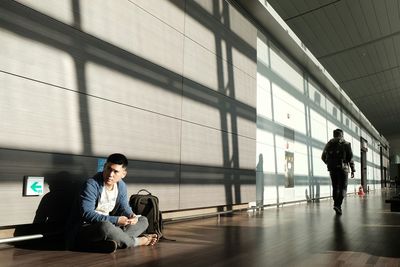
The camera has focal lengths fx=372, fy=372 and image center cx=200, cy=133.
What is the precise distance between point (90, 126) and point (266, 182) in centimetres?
571

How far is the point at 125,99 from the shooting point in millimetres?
4484

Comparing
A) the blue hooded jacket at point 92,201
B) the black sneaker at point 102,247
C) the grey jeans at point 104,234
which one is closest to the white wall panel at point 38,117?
the blue hooded jacket at point 92,201

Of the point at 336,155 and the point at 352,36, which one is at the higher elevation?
the point at 352,36

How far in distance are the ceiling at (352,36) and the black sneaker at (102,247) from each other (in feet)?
23.3

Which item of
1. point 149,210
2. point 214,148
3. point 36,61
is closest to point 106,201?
point 149,210

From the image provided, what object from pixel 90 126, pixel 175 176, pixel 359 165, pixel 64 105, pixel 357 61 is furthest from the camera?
pixel 359 165

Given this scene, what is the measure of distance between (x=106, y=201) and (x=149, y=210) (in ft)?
2.02

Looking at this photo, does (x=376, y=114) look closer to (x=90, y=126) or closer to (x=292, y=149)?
(x=292, y=149)

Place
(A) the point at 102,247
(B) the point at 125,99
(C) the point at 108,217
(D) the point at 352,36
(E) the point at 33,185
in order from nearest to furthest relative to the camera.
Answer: (A) the point at 102,247 → (C) the point at 108,217 → (E) the point at 33,185 → (B) the point at 125,99 → (D) the point at 352,36

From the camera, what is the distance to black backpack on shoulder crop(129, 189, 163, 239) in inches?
151

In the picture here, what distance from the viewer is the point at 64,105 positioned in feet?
12.1

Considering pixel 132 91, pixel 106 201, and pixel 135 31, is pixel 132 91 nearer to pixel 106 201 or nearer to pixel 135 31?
pixel 135 31

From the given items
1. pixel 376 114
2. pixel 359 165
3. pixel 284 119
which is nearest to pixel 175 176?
pixel 284 119

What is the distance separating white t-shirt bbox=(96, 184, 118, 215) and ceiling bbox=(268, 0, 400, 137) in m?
6.65
